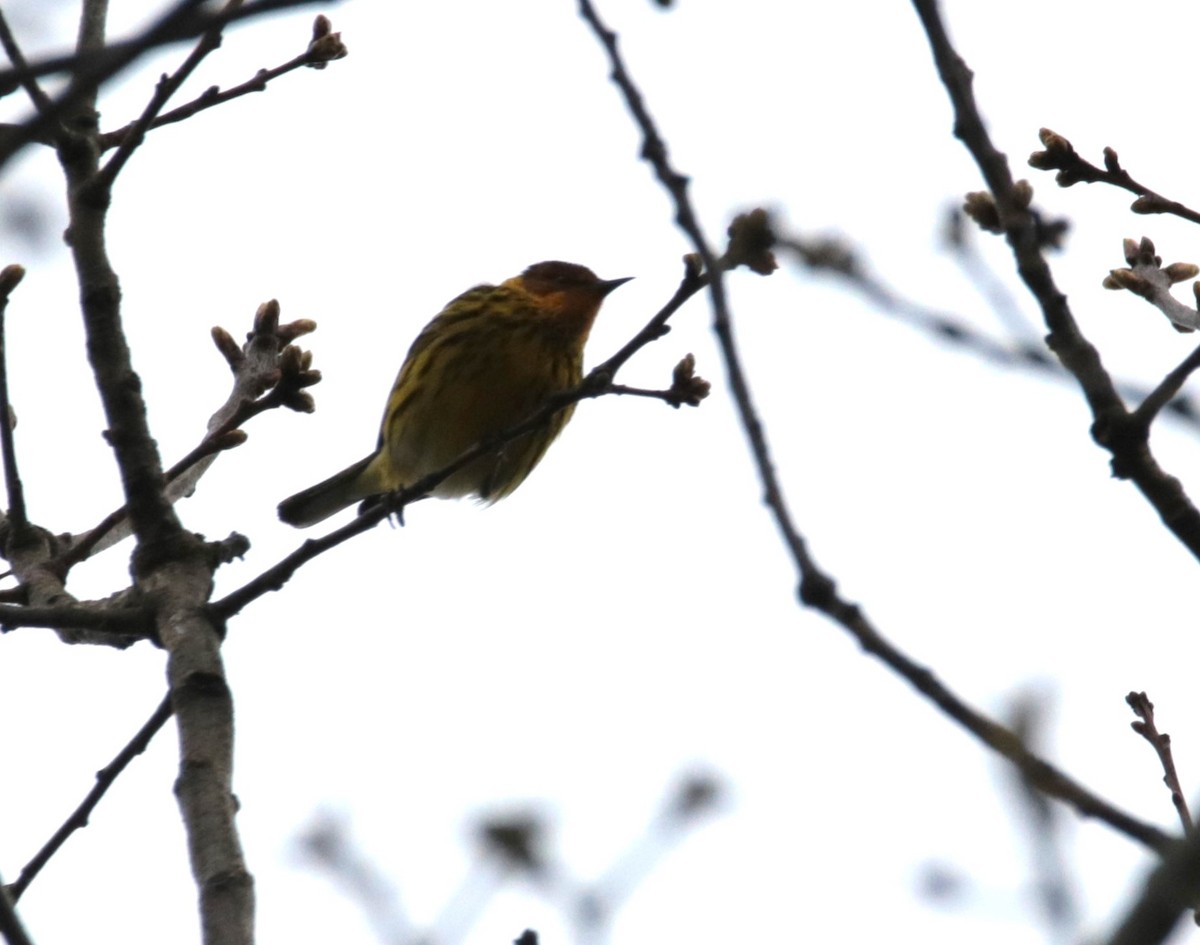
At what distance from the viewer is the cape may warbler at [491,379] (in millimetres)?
8594

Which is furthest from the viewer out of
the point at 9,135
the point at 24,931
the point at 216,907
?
the point at 216,907

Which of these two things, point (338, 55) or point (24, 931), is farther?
point (338, 55)

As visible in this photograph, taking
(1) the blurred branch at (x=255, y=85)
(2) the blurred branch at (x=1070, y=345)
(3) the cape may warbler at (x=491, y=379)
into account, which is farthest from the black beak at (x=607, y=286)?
(2) the blurred branch at (x=1070, y=345)

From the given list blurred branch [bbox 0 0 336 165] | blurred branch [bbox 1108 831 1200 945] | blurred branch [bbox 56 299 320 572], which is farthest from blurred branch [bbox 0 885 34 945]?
blurred branch [bbox 56 299 320 572]

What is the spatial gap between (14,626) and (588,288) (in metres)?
4.87

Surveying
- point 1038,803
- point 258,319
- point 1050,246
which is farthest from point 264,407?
point 1038,803

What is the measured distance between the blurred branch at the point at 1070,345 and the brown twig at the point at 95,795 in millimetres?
2650

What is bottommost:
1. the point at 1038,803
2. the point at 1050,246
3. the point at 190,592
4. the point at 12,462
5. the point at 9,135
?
the point at 1038,803

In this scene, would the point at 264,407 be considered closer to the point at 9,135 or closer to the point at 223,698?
the point at 223,698

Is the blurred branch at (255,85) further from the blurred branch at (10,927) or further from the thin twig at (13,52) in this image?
the blurred branch at (10,927)

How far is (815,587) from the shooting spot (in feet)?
8.77

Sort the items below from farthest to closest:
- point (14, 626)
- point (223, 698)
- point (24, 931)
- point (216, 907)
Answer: point (14, 626) < point (223, 698) < point (216, 907) < point (24, 931)

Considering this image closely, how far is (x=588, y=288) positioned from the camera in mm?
9188

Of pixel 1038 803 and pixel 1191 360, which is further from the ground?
pixel 1191 360
